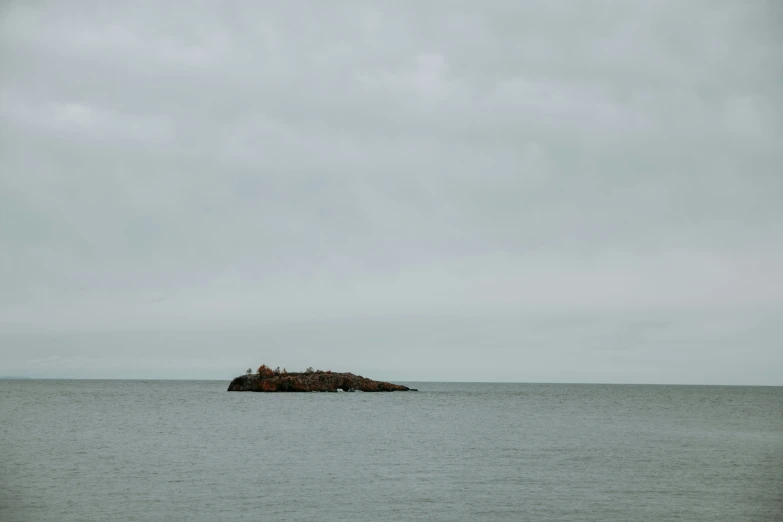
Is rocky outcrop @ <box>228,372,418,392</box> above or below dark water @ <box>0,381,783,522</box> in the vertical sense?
above

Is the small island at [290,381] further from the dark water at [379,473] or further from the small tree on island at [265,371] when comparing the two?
the dark water at [379,473]

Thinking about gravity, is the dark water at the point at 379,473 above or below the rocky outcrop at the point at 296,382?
below

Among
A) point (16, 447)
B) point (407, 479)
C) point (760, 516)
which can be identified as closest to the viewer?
point (760, 516)

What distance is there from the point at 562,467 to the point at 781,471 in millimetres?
13720

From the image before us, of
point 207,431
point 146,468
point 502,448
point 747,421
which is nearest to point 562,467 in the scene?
point 502,448

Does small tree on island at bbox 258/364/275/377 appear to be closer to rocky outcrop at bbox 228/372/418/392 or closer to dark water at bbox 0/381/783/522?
rocky outcrop at bbox 228/372/418/392

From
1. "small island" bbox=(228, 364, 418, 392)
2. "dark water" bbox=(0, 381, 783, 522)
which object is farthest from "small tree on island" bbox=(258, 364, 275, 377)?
"dark water" bbox=(0, 381, 783, 522)

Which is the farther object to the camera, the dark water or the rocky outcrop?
the rocky outcrop

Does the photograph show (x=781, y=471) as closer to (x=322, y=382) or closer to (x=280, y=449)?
(x=280, y=449)

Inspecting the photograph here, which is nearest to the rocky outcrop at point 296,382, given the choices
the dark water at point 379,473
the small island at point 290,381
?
the small island at point 290,381

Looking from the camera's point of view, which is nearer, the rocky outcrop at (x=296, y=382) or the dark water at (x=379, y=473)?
the dark water at (x=379, y=473)

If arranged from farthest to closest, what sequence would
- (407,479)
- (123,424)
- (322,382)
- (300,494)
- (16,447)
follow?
1. (322,382)
2. (123,424)
3. (16,447)
4. (407,479)
5. (300,494)

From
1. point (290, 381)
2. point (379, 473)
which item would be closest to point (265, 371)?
point (290, 381)

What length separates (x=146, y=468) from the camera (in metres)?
41.9
